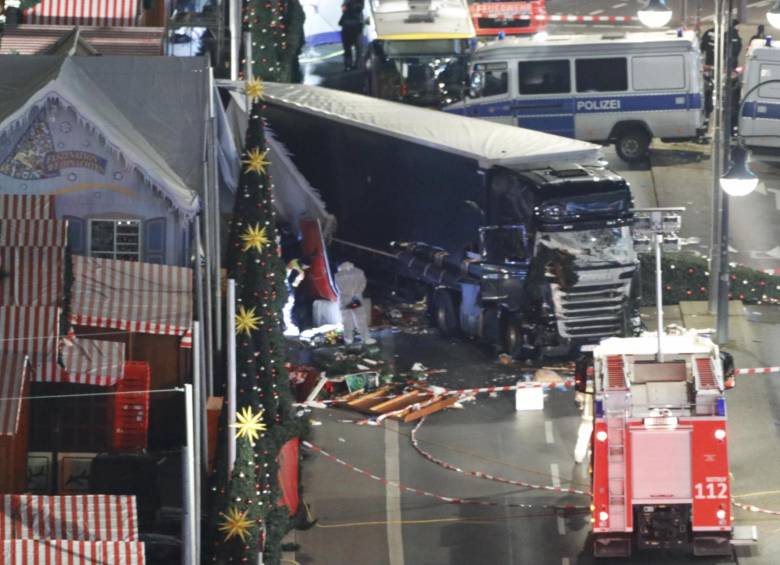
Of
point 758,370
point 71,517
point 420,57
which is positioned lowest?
point 758,370

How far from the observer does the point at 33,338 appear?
29.5m

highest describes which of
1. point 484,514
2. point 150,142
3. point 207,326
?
point 150,142

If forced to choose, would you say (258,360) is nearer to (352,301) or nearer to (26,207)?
(26,207)

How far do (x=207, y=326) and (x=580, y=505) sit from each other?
5658 mm

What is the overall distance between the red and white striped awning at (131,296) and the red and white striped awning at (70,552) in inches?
263

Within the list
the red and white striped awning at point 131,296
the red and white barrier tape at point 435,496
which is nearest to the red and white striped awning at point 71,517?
the red and white striped awning at point 131,296

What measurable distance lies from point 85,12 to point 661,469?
59.0 feet

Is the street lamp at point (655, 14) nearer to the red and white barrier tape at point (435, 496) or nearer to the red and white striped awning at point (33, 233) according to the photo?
the red and white barrier tape at point (435, 496)

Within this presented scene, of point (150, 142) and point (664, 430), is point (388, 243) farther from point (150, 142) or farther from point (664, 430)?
point (664, 430)

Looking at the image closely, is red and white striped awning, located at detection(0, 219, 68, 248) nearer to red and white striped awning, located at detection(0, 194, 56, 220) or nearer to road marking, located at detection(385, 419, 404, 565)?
red and white striped awning, located at detection(0, 194, 56, 220)

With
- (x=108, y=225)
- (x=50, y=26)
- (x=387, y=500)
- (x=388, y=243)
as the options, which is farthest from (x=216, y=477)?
(x=50, y=26)

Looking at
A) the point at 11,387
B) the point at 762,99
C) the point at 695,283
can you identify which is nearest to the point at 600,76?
the point at 762,99

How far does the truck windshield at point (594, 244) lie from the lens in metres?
35.0

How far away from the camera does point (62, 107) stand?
31.5m
